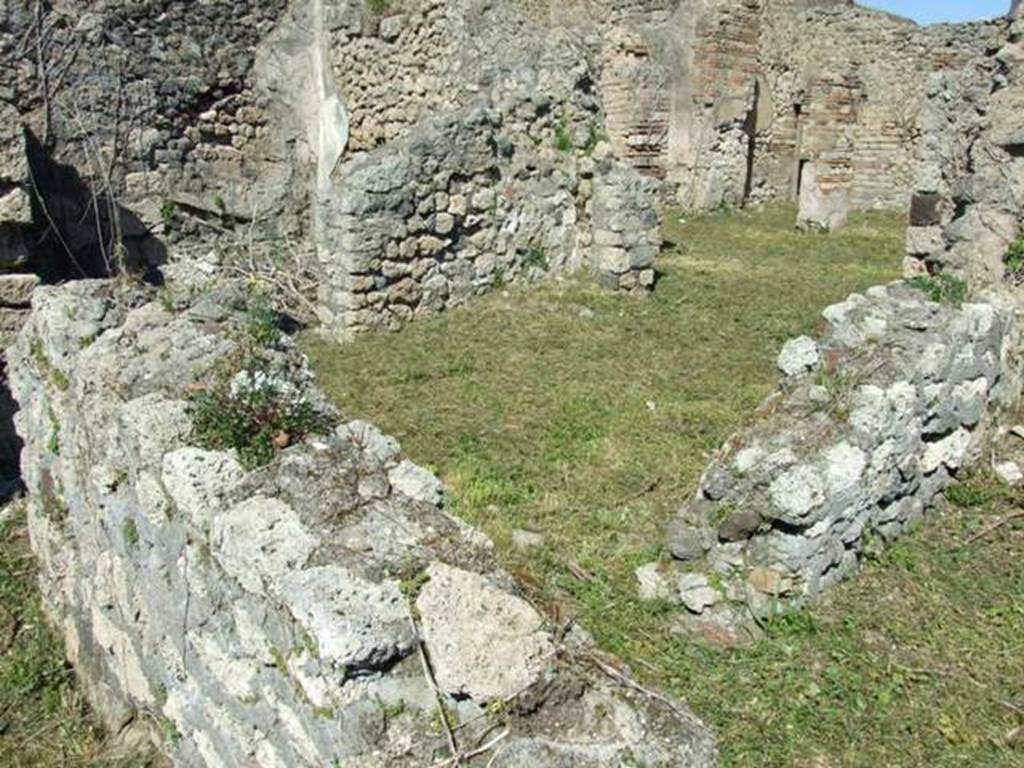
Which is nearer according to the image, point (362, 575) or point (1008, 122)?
point (362, 575)

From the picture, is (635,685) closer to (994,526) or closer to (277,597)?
(277,597)

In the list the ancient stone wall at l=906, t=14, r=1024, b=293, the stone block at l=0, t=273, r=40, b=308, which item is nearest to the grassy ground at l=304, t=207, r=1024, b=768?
the ancient stone wall at l=906, t=14, r=1024, b=293

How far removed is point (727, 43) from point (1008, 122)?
1026 centimetres

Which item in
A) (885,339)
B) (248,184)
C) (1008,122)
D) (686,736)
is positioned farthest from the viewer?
(248,184)

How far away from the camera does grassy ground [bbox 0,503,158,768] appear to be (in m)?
3.79

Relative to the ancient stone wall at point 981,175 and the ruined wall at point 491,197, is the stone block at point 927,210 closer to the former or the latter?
the ancient stone wall at point 981,175

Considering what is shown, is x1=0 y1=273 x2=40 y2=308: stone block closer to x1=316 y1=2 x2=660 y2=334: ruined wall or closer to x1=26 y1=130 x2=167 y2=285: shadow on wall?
x1=26 y1=130 x2=167 y2=285: shadow on wall

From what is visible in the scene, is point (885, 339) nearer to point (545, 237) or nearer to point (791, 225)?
point (545, 237)

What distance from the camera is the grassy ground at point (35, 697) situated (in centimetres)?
379

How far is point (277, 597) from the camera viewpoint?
101 inches

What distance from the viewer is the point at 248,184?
35.7 ft

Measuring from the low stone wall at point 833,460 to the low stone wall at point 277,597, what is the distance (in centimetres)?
156

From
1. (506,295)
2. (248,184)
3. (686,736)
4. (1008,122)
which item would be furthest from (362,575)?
(248,184)

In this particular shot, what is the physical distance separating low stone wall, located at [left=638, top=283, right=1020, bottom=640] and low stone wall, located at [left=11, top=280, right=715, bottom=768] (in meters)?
1.56
